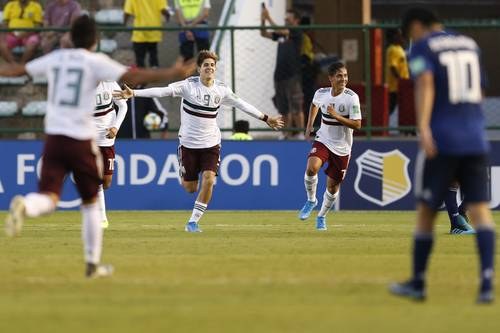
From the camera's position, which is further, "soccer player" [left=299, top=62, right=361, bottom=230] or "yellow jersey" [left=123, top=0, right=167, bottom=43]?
"yellow jersey" [left=123, top=0, right=167, bottom=43]

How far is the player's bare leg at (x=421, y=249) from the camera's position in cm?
1032

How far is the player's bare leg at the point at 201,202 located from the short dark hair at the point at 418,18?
8292 mm

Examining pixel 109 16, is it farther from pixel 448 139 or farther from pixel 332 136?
pixel 448 139

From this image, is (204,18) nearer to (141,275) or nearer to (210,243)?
(210,243)

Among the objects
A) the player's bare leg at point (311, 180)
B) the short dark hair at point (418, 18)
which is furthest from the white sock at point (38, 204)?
the player's bare leg at point (311, 180)

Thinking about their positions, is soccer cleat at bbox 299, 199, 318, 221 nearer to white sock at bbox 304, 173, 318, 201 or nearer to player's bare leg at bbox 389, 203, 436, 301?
white sock at bbox 304, 173, 318, 201

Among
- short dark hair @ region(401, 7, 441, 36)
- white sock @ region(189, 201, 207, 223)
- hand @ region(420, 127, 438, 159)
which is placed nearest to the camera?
hand @ region(420, 127, 438, 159)

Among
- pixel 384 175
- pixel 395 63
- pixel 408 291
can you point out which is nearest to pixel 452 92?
pixel 408 291

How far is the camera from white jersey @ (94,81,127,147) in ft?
62.7

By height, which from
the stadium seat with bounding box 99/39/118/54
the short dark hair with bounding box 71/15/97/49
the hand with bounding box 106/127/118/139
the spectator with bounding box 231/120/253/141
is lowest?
the spectator with bounding box 231/120/253/141

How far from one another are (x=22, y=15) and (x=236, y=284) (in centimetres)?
1651

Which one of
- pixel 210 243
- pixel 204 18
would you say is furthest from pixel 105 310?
pixel 204 18

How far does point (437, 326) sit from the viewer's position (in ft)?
29.8

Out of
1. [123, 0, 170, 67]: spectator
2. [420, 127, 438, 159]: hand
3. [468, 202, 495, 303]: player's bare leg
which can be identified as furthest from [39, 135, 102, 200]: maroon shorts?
[123, 0, 170, 67]: spectator
